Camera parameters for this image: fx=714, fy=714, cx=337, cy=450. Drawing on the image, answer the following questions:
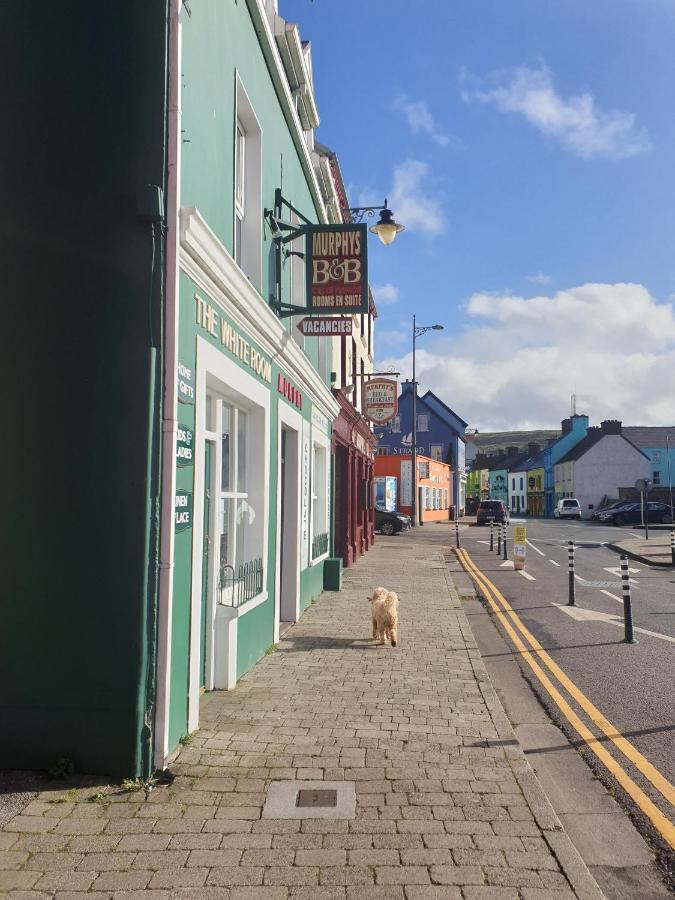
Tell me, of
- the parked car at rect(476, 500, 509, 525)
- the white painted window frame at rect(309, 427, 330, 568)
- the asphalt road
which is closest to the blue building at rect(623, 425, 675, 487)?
the parked car at rect(476, 500, 509, 525)

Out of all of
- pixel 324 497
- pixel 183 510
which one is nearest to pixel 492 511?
pixel 324 497

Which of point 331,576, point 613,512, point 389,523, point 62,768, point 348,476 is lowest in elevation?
point 62,768

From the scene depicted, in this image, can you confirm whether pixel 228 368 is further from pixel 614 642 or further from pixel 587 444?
pixel 587 444

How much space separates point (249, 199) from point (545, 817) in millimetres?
6872

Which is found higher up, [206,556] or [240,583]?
[206,556]

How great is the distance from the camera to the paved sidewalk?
3459 millimetres

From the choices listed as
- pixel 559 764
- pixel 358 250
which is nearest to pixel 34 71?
pixel 358 250

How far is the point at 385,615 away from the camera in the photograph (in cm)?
910

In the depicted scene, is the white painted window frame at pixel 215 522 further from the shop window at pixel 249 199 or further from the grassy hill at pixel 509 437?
the grassy hill at pixel 509 437

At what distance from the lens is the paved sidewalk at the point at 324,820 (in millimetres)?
3459

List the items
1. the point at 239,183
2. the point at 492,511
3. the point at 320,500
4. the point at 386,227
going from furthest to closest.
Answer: the point at 492,511 < the point at 320,500 < the point at 386,227 < the point at 239,183

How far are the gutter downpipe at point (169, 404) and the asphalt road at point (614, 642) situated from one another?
3.30 meters

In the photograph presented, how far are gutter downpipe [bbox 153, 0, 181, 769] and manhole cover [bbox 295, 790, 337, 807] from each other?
1013mm

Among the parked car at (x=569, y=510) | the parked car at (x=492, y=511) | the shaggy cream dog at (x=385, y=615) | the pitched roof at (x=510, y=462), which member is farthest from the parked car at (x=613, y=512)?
the pitched roof at (x=510, y=462)
